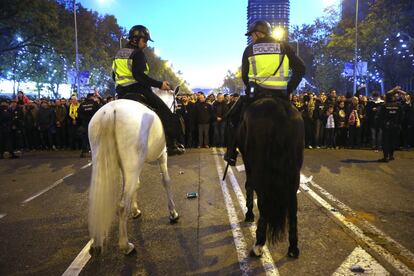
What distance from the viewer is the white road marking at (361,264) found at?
4.12 m

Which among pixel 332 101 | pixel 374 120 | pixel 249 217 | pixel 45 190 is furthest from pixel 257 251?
pixel 332 101

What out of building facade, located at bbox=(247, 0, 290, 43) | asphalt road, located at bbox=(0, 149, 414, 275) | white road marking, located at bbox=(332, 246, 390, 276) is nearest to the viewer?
white road marking, located at bbox=(332, 246, 390, 276)

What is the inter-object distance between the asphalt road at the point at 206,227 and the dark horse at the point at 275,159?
0.57 m

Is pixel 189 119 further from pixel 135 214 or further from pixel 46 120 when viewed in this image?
pixel 135 214

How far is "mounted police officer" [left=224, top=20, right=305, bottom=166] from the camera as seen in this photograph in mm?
4875

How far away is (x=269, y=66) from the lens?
491 centimetres

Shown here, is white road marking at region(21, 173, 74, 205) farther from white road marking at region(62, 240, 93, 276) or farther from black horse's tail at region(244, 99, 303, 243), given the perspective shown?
black horse's tail at region(244, 99, 303, 243)

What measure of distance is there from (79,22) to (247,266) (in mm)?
38334

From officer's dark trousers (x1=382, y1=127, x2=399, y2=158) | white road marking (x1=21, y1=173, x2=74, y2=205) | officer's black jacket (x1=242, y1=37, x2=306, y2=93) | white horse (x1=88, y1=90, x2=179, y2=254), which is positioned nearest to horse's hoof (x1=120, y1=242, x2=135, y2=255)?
white horse (x1=88, y1=90, x2=179, y2=254)

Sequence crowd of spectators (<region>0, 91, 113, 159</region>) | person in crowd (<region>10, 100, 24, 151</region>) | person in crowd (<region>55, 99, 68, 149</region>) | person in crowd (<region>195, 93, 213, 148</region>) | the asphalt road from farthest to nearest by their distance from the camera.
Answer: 1. person in crowd (<region>195, 93, 213, 148</region>)
2. person in crowd (<region>55, 99, 68, 149</region>)
3. crowd of spectators (<region>0, 91, 113, 159</region>)
4. person in crowd (<region>10, 100, 24, 151</region>)
5. the asphalt road

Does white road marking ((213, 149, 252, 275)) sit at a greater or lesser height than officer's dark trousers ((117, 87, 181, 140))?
lesser

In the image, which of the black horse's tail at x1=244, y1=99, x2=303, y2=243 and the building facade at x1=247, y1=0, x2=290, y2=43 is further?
the building facade at x1=247, y1=0, x2=290, y2=43

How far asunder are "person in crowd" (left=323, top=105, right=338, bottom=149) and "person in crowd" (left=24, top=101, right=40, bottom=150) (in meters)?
11.8

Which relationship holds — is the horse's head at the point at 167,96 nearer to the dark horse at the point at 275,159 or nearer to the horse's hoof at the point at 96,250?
the dark horse at the point at 275,159
